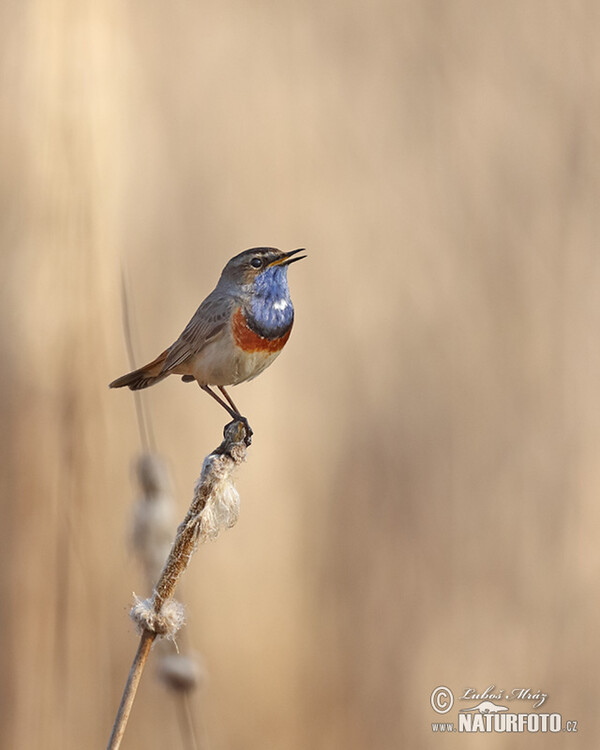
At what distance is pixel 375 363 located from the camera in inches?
132

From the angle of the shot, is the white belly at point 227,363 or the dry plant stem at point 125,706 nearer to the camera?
the dry plant stem at point 125,706

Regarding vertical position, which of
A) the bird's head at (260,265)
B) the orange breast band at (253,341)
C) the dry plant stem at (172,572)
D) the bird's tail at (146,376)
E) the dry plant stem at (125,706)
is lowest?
the dry plant stem at (125,706)

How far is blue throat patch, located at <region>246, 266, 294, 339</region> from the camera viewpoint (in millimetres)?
1822

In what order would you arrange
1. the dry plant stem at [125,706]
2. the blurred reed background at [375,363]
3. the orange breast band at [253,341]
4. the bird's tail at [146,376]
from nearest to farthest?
the dry plant stem at [125,706], the orange breast band at [253,341], the bird's tail at [146,376], the blurred reed background at [375,363]

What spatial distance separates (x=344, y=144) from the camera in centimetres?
337

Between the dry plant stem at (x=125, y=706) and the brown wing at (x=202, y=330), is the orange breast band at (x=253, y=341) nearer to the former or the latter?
the brown wing at (x=202, y=330)

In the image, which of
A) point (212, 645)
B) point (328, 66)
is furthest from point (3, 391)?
point (328, 66)

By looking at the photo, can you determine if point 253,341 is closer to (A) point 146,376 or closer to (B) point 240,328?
(B) point 240,328

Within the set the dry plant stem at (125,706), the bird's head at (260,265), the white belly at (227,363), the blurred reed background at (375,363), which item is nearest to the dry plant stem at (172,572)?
the dry plant stem at (125,706)

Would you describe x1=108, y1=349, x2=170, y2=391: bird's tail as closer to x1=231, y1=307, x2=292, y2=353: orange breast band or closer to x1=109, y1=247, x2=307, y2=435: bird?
x1=109, y1=247, x2=307, y2=435: bird

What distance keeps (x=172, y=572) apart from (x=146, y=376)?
2.53 ft

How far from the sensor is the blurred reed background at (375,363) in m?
3.10

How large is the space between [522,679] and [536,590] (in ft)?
1.01

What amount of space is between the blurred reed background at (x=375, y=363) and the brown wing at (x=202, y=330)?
3.08ft
